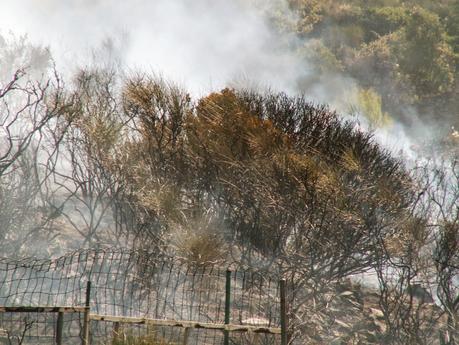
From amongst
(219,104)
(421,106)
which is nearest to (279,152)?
(219,104)

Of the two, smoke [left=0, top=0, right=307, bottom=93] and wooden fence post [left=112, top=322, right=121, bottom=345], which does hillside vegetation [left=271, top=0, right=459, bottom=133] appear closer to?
smoke [left=0, top=0, right=307, bottom=93]

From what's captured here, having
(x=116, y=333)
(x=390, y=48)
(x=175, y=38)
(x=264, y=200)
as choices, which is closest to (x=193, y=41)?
(x=175, y=38)

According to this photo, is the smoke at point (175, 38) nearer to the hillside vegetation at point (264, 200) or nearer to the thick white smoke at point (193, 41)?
the thick white smoke at point (193, 41)

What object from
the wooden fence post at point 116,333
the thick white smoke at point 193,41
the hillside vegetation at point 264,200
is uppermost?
the thick white smoke at point 193,41

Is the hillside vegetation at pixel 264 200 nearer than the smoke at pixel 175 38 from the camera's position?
Yes

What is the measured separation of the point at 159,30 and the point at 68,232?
22.8 meters

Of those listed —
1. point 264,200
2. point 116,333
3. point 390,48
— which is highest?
point 390,48

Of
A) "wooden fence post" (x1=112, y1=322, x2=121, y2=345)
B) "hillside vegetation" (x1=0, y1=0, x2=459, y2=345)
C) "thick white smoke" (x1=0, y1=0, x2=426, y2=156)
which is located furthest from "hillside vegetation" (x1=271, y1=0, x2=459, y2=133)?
"wooden fence post" (x1=112, y1=322, x2=121, y2=345)

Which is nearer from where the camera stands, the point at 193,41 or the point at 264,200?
the point at 264,200

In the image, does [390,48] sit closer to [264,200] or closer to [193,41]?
[193,41]

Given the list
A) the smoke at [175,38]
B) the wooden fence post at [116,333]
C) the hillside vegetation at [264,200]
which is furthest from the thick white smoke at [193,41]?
the wooden fence post at [116,333]

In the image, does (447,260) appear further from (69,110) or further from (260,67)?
(260,67)

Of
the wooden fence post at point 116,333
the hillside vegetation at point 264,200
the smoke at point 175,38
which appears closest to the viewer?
the wooden fence post at point 116,333

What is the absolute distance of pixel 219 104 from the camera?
42.3 ft
